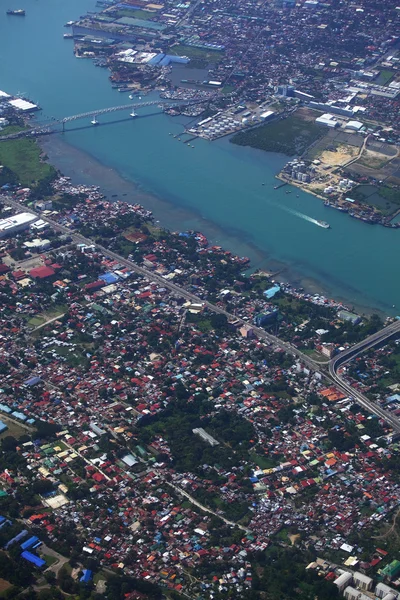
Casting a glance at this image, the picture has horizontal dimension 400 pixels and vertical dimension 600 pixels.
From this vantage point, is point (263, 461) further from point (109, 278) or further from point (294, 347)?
point (109, 278)

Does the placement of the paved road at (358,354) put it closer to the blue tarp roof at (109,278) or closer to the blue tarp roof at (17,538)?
the blue tarp roof at (109,278)

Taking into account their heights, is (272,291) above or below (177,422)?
above

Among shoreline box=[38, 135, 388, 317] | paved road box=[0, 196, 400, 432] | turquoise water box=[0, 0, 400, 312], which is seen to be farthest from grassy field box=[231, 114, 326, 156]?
paved road box=[0, 196, 400, 432]

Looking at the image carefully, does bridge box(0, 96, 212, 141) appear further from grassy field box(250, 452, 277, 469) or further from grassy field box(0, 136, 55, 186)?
grassy field box(250, 452, 277, 469)

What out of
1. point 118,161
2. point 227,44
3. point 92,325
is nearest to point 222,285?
point 92,325

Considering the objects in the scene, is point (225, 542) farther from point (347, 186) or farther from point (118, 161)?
point (118, 161)

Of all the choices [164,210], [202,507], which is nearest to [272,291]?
[164,210]
